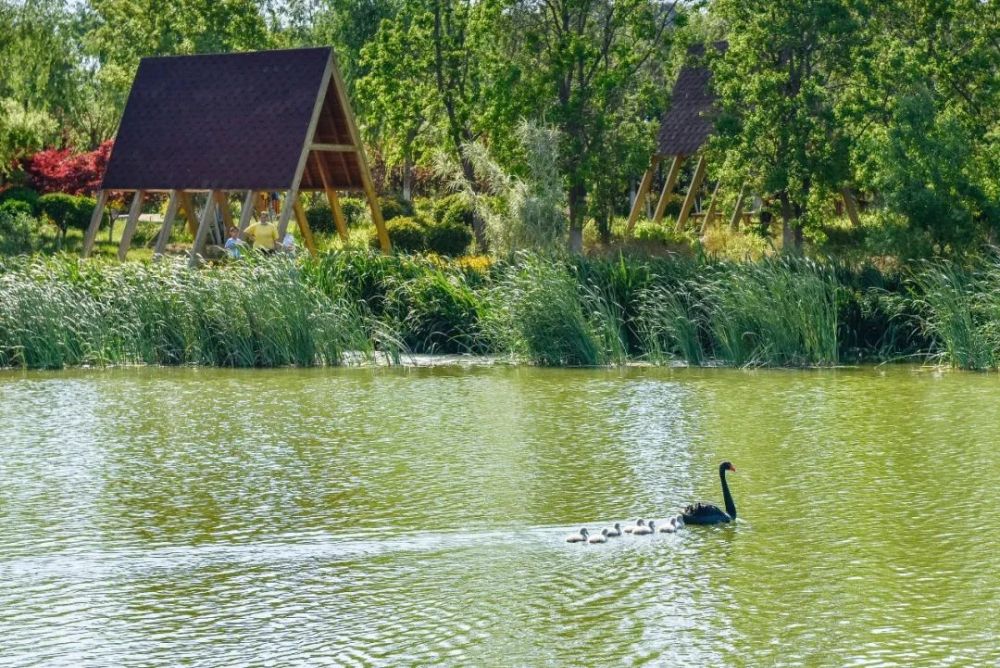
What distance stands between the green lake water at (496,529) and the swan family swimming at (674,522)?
15 cm

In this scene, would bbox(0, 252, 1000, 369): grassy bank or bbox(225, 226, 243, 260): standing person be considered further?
bbox(225, 226, 243, 260): standing person

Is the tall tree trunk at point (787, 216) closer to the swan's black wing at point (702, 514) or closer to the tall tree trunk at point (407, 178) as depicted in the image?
the swan's black wing at point (702, 514)

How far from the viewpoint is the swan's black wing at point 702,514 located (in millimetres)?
10852

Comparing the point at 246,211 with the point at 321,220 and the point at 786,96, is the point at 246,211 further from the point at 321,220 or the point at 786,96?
the point at 321,220

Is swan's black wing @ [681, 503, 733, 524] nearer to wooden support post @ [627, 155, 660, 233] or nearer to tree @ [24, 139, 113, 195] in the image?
wooden support post @ [627, 155, 660, 233]

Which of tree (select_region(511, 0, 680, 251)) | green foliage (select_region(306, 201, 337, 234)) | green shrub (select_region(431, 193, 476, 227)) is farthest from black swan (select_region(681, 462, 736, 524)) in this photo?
green foliage (select_region(306, 201, 337, 234))

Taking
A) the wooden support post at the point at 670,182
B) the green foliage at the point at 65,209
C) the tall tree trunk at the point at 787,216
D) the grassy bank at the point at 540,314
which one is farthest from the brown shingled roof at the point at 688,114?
the grassy bank at the point at 540,314

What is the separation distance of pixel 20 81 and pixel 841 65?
2045cm

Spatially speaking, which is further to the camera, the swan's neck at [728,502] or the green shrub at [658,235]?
the green shrub at [658,235]

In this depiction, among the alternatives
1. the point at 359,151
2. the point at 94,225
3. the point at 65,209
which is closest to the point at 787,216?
the point at 359,151

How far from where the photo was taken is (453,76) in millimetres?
36500

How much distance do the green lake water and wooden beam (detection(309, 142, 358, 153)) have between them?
13.1 meters

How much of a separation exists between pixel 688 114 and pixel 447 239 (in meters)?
6.92

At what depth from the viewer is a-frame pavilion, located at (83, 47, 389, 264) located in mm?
30781
